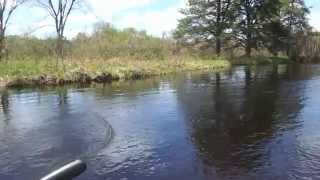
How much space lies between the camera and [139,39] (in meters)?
45.9

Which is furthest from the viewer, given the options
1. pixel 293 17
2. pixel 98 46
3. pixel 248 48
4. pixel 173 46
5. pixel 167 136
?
pixel 293 17

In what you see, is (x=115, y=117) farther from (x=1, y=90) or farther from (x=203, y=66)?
(x=203, y=66)

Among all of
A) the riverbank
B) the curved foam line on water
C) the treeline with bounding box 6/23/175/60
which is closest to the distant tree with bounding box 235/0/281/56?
the treeline with bounding box 6/23/175/60

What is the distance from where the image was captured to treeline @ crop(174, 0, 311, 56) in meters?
54.2

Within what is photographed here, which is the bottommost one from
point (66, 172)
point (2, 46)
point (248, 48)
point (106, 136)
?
point (106, 136)

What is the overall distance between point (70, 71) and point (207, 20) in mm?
28657

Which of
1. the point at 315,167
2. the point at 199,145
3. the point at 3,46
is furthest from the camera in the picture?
the point at 3,46

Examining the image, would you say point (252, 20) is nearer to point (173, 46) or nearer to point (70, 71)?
point (173, 46)

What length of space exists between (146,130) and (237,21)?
147 feet

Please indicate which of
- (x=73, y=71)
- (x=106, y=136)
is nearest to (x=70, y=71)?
(x=73, y=71)

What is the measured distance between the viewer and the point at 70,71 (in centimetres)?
2831

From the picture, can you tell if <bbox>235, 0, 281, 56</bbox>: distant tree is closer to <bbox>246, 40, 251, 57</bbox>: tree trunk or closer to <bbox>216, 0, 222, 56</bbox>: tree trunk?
<bbox>246, 40, 251, 57</bbox>: tree trunk

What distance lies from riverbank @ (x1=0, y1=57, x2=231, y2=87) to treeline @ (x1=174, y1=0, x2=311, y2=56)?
61.5 ft

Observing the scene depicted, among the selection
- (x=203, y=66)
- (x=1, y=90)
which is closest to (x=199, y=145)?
(x=1, y=90)
